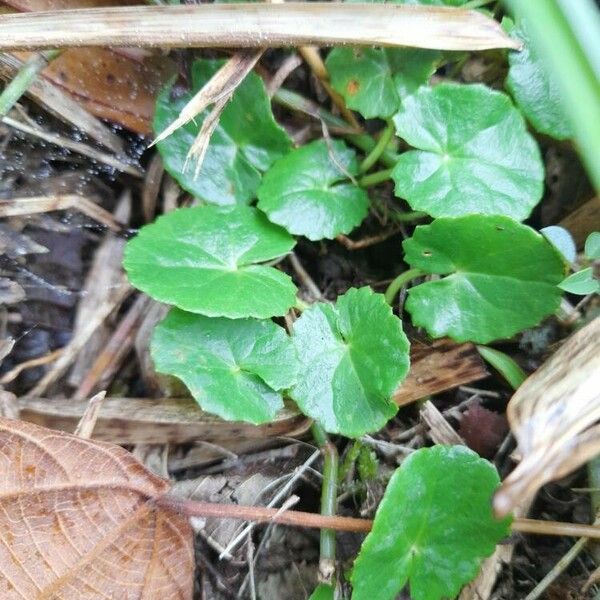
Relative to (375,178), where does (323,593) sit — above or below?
below

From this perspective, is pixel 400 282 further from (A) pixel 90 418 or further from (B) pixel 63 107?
(B) pixel 63 107

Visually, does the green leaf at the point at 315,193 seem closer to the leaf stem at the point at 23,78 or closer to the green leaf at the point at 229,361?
the green leaf at the point at 229,361

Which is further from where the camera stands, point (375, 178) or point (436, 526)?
point (375, 178)

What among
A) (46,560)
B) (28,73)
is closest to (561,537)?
(46,560)

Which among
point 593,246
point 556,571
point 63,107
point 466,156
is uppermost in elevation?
point 63,107

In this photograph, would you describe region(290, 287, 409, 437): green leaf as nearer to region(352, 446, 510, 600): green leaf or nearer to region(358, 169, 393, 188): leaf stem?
region(352, 446, 510, 600): green leaf

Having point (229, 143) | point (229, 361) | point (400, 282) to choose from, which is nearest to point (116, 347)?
point (229, 361)
